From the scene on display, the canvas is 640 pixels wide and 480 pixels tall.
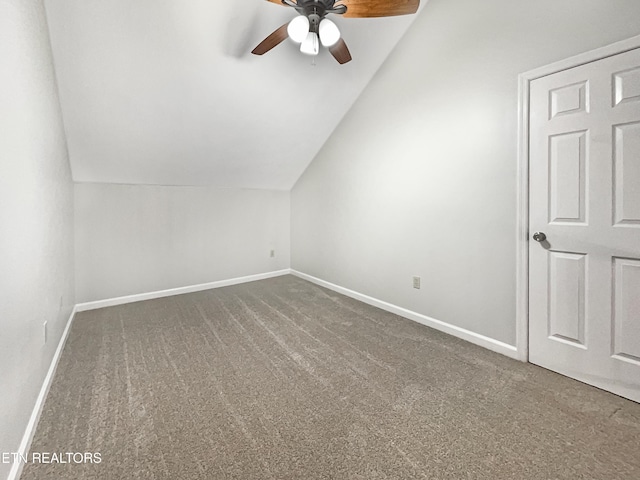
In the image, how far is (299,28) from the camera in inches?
75.4

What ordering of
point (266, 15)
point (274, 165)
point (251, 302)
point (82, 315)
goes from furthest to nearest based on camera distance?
point (274, 165) → point (251, 302) → point (82, 315) → point (266, 15)

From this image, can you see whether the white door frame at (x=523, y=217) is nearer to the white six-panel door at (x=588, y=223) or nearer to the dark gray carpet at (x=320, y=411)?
the white six-panel door at (x=588, y=223)

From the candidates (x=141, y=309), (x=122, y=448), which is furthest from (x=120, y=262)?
(x=122, y=448)

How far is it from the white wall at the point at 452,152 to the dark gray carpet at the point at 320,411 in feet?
1.91

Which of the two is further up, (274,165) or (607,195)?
(274,165)

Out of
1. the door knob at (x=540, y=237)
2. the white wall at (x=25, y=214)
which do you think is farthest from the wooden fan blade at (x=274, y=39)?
the door knob at (x=540, y=237)

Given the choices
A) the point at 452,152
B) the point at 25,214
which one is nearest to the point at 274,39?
the point at 452,152

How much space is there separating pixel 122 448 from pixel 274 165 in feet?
11.4

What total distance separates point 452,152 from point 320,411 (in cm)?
219

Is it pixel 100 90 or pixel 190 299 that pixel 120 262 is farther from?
pixel 100 90

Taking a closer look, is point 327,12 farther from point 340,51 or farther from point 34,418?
point 34,418

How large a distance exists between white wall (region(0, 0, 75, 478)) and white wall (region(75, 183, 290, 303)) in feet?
4.15

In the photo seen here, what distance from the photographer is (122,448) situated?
4.46 ft

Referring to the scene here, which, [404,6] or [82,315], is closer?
[404,6]
